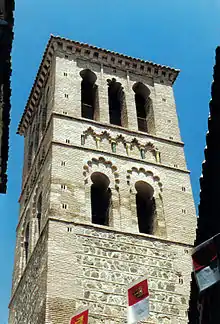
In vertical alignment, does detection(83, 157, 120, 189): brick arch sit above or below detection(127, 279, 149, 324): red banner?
above

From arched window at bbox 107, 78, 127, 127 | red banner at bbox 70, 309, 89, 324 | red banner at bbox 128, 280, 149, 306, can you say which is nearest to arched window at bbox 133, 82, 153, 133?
arched window at bbox 107, 78, 127, 127

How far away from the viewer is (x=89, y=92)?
1026 inches

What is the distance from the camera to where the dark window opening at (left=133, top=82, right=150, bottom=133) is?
25.5 m

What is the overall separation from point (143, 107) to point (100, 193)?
5.80m

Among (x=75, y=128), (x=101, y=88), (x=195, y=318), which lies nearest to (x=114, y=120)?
(x=101, y=88)

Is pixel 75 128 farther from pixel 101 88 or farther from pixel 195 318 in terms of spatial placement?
pixel 195 318

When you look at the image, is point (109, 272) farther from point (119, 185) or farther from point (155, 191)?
point (155, 191)

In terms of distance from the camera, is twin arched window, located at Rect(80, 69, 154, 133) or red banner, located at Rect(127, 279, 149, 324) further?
twin arched window, located at Rect(80, 69, 154, 133)

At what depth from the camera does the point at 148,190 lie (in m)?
22.2

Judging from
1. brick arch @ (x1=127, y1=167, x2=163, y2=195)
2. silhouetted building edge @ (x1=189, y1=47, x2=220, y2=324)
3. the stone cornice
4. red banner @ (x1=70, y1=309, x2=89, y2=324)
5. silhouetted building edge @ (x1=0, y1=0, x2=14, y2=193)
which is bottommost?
silhouetted building edge @ (x1=189, y1=47, x2=220, y2=324)

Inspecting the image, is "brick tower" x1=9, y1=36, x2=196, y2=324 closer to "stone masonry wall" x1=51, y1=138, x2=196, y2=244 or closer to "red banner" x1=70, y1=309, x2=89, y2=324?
"stone masonry wall" x1=51, y1=138, x2=196, y2=244

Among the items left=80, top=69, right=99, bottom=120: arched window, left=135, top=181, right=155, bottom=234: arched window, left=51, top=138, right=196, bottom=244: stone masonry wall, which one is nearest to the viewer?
left=51, top=138, right=196, bottom=244: stone masonry wall

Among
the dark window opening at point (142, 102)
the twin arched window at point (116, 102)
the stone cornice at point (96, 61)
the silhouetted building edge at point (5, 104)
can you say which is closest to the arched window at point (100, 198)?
the twin arched window at point (116, 102)

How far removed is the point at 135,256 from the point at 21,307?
14.0 ft
